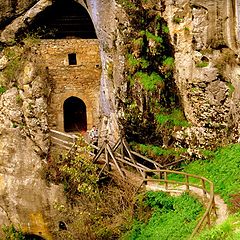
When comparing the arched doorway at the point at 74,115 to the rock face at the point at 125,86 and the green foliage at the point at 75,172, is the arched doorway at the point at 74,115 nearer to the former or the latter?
the rock face at the point at 125,86

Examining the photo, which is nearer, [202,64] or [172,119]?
[202,64]

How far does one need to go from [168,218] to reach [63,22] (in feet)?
39.2

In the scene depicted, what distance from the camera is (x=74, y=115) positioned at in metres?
24.4

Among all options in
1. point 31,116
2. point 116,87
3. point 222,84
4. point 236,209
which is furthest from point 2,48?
point 236,209

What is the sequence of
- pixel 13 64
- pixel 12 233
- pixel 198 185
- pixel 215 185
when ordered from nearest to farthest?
pixel 215 185 < pixel 198 185 < pixel 12 233 < pixel 13 64

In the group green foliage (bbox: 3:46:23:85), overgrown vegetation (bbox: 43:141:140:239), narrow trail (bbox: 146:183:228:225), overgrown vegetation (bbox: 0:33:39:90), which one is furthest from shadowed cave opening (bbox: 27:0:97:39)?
narrow trail (bbox: 146:183:228:225)

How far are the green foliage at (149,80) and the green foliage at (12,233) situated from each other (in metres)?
8.08

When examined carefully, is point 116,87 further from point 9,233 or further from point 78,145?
point 9,233

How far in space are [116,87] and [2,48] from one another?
6343 millimetres

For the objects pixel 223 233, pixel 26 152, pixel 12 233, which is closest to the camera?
pixel 223 233

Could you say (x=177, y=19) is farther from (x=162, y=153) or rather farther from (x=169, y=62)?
(x=162, y=153)

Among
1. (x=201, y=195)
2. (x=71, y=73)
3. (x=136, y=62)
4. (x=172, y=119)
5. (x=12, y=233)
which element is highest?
(x=136, y=62)

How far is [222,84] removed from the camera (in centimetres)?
1922

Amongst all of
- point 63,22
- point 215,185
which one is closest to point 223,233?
point 215,185
